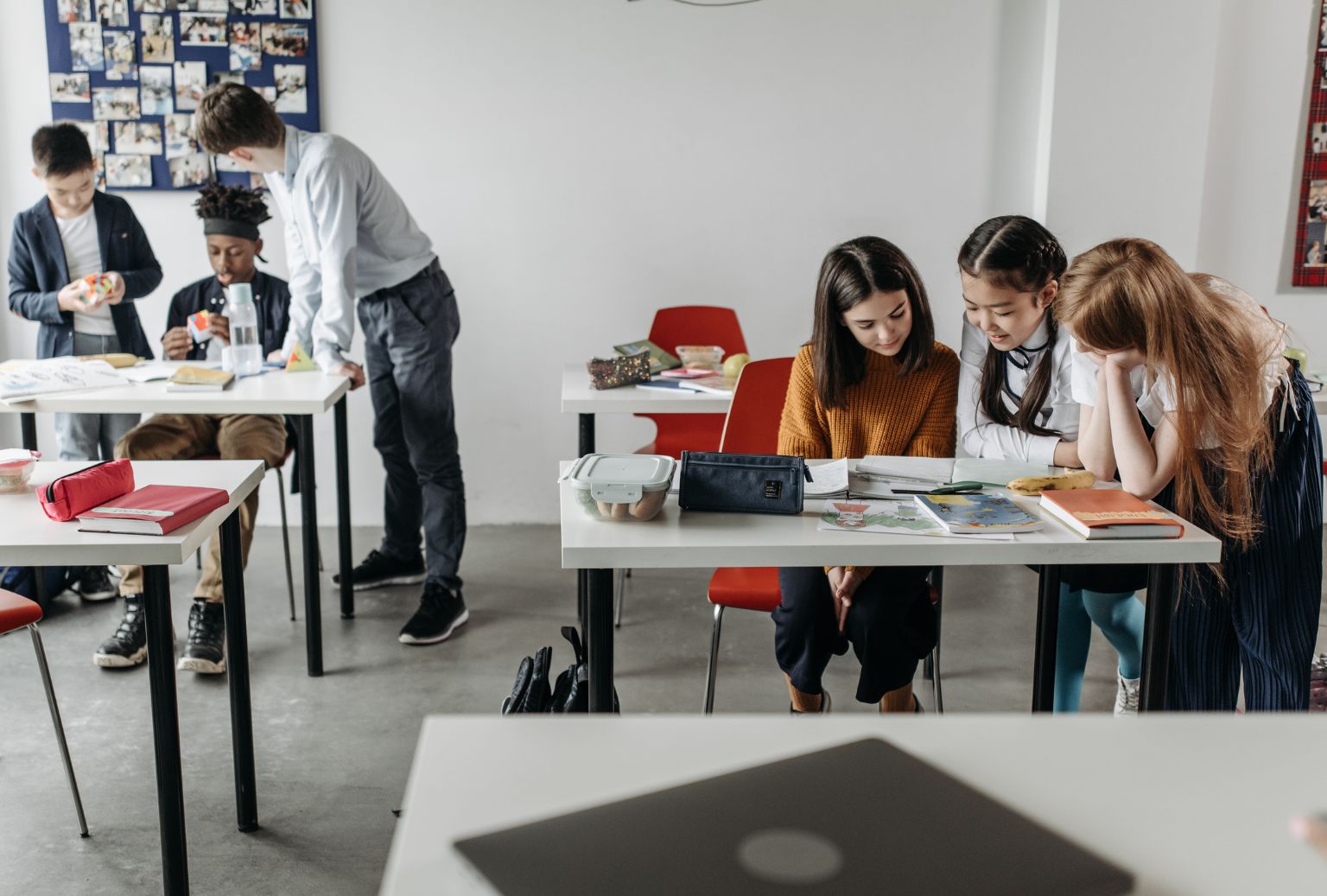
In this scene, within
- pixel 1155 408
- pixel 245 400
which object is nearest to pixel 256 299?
pixel 245 400

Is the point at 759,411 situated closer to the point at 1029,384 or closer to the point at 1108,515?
the point at 1029,384

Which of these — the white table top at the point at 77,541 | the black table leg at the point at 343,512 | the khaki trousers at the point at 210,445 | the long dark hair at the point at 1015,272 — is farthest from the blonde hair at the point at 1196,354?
the khaki trousers at the point at 210,445

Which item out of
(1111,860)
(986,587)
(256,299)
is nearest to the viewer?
(1111,860)

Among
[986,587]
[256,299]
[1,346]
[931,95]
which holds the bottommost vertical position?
[986,587]

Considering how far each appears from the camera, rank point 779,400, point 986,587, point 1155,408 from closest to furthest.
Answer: point 1155,408 < point 779,400 < point 986,587

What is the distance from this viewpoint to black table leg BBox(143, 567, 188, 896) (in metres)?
1.66

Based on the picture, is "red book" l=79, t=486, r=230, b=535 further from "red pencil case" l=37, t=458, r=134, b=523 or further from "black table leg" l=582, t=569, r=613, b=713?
"black table leg" l=582, t=569, r=613, b=713

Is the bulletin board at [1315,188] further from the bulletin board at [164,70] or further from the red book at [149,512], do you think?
the red book at [149,512]

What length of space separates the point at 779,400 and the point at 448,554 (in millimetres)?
1181

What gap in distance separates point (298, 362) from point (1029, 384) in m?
1.94

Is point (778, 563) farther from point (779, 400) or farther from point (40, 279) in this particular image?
point (40, 279)

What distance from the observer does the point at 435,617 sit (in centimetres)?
315

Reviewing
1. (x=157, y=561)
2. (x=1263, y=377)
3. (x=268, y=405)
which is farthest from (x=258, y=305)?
(x=1263, y=377)

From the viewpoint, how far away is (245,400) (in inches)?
106
